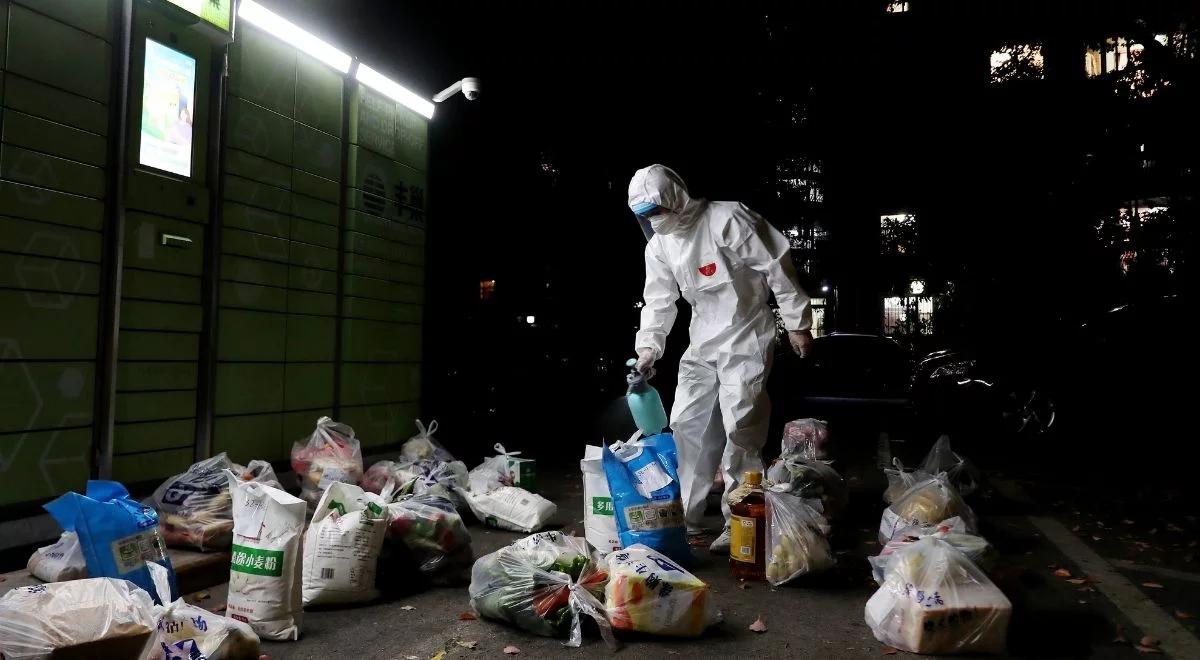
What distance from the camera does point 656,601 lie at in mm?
2877

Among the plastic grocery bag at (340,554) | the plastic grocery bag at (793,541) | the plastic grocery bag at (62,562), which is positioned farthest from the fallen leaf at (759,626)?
the plastic grocery bag at (62,562)

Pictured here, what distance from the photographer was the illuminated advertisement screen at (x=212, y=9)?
4418 millimetres

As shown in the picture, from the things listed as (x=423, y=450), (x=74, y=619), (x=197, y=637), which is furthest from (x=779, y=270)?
(x=74, y=619)

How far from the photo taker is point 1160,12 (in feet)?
32.3

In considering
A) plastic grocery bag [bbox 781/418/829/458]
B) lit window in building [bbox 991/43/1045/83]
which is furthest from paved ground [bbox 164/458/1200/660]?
lit window in building [bbox 991/43/1045/83]

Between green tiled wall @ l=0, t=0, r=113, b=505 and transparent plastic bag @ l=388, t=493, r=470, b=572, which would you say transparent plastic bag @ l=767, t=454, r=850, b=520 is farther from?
green tiled wall @ l=0, t=0, r=113, b=505

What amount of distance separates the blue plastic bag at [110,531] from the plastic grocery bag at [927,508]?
352cm

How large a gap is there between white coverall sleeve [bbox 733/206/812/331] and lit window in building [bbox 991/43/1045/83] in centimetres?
1068

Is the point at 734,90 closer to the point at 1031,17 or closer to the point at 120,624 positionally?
the point at 1031,17

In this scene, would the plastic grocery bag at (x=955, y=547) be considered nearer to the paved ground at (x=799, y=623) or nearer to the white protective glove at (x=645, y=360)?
the paved ground at (x=799, y=623)

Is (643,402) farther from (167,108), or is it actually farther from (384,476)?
(167,108)

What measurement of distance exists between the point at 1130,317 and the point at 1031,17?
5181 mm

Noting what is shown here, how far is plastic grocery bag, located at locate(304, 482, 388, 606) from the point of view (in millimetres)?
3211

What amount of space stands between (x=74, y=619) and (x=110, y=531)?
33.5 inches
